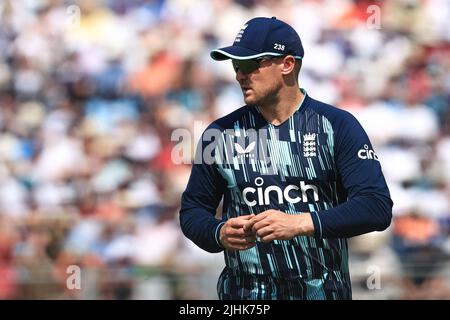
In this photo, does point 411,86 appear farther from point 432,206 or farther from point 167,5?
point 167,5

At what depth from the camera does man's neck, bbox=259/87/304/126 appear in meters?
4.23

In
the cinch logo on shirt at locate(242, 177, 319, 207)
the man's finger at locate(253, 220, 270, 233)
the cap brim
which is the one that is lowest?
the man's finger at locate(253, 220, 270, 233)

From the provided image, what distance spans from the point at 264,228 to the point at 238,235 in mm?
152

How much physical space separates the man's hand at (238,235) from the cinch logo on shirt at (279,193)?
166 mm

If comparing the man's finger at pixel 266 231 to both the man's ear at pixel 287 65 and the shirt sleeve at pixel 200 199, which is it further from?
the man's ear at pixel 287 65

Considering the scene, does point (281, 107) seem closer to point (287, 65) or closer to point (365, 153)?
point (287, 65)

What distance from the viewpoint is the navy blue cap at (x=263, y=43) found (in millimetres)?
4137

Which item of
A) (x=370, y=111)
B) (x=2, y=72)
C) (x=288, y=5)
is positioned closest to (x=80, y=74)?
(x=2, y=72)

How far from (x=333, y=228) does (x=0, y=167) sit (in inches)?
213

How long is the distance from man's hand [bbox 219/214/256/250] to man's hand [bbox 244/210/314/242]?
3cm

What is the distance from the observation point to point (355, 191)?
3977 mm

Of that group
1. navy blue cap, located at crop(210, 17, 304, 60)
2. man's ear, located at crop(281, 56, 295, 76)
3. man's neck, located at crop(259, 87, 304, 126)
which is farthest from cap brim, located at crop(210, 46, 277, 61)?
man's neck, located at crop(259, 87, 304, 126)

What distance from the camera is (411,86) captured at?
8.51 m

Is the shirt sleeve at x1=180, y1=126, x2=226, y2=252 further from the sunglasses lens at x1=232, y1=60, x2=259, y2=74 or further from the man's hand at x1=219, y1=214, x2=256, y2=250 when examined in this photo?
the sunglasses lens at x1=232, y1=60, x2=259, y2=74
